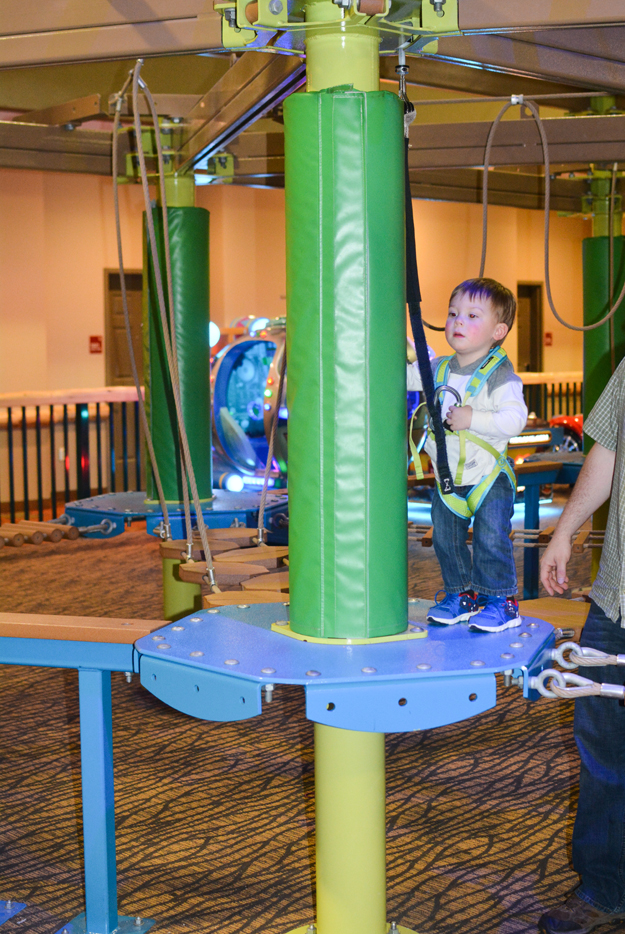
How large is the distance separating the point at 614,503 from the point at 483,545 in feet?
1.14

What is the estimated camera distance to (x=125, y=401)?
10.1m

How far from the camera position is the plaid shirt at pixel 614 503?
7.68 ft

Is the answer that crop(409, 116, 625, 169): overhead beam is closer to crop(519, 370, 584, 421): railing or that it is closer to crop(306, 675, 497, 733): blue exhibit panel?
crop(306, 675, 497, 733): blue exhibit panel

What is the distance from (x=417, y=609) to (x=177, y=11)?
6.29ft

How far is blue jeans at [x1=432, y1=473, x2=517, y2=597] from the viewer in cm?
230

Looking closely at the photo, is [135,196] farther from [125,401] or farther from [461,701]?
[461,701]

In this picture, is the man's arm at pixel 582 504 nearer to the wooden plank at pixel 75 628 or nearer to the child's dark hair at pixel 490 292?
the child's dark hair at pixel 490 292

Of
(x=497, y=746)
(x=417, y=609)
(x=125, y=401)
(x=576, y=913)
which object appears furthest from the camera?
(x=125, y=401)

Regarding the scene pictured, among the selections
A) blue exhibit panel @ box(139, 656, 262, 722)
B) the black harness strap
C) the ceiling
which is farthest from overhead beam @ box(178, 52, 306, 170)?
blue exhibit panel @ box(139, 656, 262, 722)

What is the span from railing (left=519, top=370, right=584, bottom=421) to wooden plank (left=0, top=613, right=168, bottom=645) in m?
8.62

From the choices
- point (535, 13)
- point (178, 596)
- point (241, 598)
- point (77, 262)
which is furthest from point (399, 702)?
point (77, 262)

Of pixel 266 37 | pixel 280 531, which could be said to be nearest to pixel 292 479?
pixel 266 37

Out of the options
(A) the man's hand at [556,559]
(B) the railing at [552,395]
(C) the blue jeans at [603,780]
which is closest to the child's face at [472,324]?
(A) the man's hand at [556,559]

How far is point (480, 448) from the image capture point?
237 centimetres
